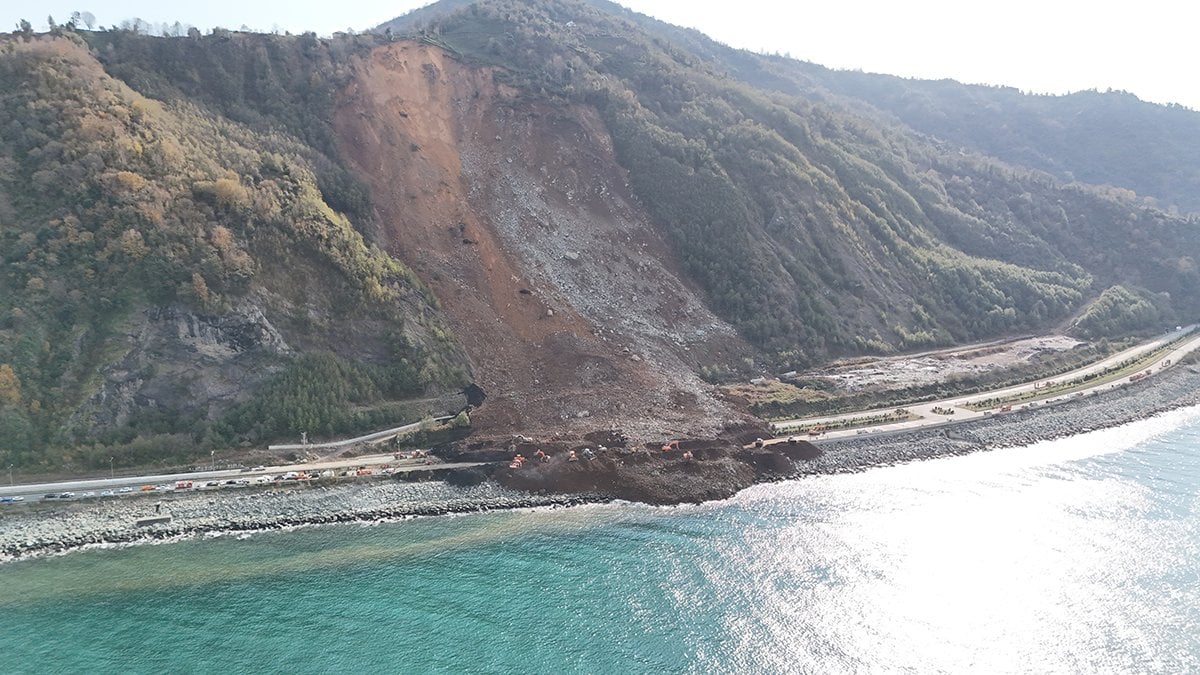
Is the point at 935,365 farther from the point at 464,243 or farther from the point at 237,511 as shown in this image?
the point at 237,511

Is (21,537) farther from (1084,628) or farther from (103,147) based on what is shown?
(1084,628)

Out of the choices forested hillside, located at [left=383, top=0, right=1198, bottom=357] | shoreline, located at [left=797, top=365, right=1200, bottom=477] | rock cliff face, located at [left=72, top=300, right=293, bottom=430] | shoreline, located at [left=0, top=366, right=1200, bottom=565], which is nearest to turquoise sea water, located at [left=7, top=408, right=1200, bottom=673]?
shoreline, located at [left=0, top=366, right=1200, bottom=565]

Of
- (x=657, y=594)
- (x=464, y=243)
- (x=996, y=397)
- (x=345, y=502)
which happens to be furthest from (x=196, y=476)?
(x=996, y=397)

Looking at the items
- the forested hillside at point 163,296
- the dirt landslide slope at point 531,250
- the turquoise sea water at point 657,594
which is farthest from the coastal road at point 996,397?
the forested hillside at point 163,296

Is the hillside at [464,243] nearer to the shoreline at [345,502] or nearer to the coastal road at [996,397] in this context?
the coastal road at [996,397]

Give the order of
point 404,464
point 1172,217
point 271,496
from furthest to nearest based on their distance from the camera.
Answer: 1. point 1172,217
2. point 404,464
3. point 271,496

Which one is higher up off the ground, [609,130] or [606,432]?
[609,130]

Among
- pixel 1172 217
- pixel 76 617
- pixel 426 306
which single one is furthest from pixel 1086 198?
pixel 76 617

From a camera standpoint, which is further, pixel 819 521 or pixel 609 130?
pixel 609 130

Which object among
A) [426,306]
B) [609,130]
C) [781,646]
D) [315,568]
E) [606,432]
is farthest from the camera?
[609,130]
